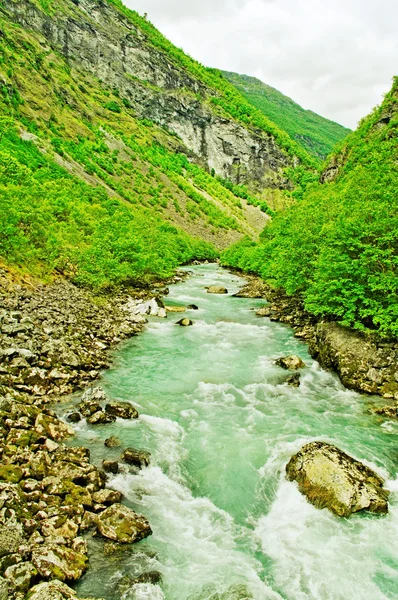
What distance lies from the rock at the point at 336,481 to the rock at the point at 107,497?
16.4 ft

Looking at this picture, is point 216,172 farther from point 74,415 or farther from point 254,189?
point 74,415

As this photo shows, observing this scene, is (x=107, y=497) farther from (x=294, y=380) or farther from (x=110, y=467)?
(x=294, y=380)

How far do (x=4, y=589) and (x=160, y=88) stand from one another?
188102 millimetres

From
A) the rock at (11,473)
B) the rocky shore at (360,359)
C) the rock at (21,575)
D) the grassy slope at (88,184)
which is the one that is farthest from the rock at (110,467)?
the grassy slope at (88,184)

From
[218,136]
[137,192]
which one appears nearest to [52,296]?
[137,192]

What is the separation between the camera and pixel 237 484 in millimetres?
10516

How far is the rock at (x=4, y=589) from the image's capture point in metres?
5.55

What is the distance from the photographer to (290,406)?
49.1ft

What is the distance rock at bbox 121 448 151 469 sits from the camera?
34.6 feet

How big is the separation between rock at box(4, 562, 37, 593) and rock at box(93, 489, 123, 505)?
2406 mm

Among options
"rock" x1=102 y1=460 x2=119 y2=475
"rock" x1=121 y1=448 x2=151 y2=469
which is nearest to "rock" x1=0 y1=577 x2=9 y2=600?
"rock" x1=102 y1=460 x2=119 y2=475

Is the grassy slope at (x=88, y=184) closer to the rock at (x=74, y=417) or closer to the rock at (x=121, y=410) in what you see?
the rock at (x=121, y=410)

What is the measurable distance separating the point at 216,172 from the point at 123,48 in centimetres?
6697

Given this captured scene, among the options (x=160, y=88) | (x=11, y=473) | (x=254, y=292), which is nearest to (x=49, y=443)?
(x=11, y=473)
